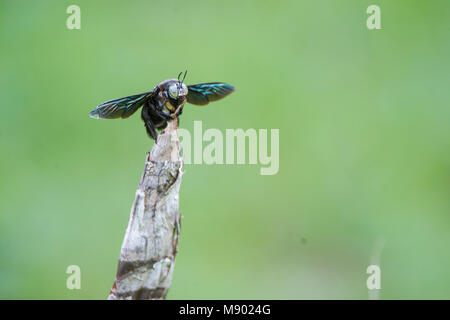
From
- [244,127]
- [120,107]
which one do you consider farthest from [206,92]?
[244,127]

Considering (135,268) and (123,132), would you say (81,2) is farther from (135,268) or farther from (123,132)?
(135,268)

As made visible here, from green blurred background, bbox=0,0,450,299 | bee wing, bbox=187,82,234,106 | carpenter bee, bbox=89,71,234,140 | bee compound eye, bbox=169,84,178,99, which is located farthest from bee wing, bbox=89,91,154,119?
Result: green blurred background, bbox=0,0,450,299

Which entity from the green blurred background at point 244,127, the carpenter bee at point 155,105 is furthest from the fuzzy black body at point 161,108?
the green blurred background at point 244,127

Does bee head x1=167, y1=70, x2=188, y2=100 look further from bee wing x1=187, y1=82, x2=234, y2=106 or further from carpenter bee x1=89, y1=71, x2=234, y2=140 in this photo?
bee wing x1=187, y1=82, x2=234, y2=106

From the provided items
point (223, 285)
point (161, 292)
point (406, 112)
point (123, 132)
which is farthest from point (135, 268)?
point (406, 112)

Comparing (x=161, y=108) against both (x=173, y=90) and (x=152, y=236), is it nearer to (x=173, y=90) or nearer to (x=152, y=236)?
(x=173, y=90)

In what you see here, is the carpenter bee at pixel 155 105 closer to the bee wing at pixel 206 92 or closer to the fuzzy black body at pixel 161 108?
the fuzzy black body at pixel 161 108
